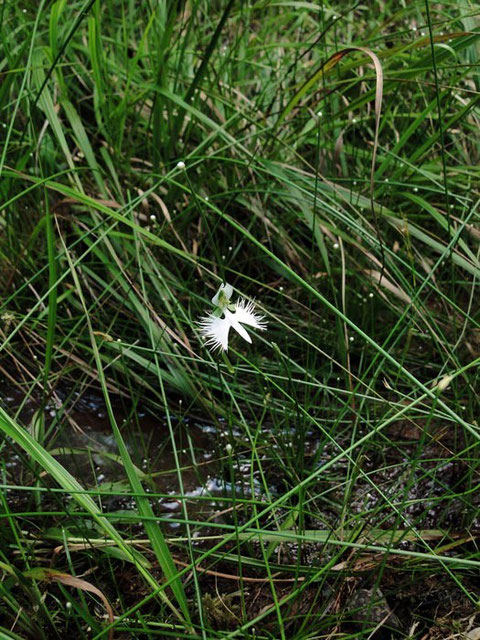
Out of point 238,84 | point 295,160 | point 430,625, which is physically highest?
point 238,84

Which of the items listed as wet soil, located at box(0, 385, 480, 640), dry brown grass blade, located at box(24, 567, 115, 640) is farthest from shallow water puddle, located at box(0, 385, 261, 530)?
dry brown grass blade, located at box(24, 567, 115, 640)

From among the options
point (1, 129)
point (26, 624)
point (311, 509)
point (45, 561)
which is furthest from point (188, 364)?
point (1, 129)

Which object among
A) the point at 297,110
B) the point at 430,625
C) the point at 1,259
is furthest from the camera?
the point at 297,110

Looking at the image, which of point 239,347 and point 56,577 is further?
point 239,347

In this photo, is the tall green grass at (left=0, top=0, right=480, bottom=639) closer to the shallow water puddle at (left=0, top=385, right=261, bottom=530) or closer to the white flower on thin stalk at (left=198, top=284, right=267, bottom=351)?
the shallow water puddle at (left=0, top=385, right=261, bottom=530)

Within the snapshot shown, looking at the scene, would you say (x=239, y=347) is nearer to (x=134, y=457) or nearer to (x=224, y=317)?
(x=134, y=457)

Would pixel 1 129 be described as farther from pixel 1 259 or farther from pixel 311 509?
pixel 311 509

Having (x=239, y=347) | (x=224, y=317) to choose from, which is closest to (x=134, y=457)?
(x=239, y=347)

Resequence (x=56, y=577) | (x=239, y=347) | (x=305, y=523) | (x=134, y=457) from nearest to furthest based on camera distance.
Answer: (x=56, y=577)
(x=305, y=523)
(x=134, y=457)
(x=239, y=347)
